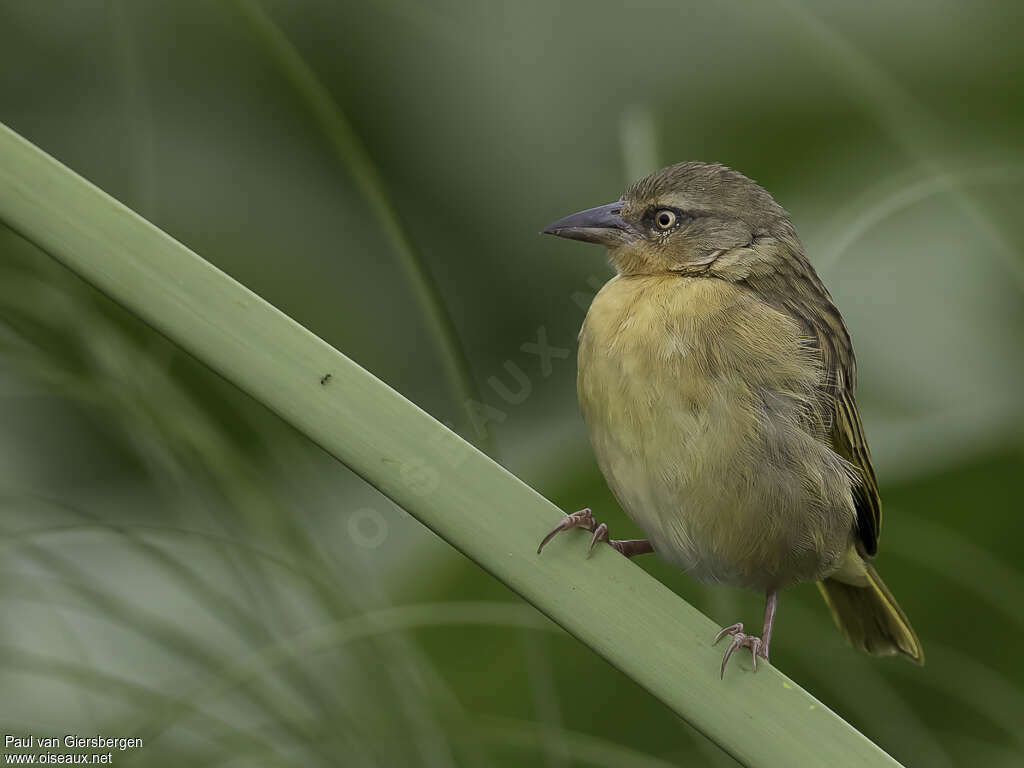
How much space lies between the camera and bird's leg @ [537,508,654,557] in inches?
51.1

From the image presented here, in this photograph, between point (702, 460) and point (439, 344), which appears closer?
point (439, 344)

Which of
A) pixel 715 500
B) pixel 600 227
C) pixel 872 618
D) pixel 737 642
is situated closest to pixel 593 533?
pixel 737 642

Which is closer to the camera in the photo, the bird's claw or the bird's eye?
the bird's claw

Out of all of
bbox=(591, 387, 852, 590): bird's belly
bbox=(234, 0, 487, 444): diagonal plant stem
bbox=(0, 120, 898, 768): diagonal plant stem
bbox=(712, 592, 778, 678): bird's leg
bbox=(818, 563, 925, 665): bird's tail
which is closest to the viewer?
bbox=(0, 120, 898, 768): diagonal plant stem

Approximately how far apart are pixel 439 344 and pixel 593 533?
0.35 meters

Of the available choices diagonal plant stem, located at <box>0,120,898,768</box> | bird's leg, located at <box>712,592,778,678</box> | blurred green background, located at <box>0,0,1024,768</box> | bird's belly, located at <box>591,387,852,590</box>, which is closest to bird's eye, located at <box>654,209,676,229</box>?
blurred green background, located at <box>0,0,1024,768</box>

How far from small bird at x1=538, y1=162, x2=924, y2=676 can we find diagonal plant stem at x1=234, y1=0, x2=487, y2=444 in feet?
A: 0.92

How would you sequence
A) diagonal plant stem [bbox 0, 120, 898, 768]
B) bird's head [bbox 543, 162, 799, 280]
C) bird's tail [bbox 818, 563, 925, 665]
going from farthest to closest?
1. bird's tail [bbox 818, 563, 925, 665]
2. bird's head [bbox 543, 162, 799, 280]
3. diagonal plant stem [bbox 0, 120, 898, 768]

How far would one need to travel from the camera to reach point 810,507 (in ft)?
6.73

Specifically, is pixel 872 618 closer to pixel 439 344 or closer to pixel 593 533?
pixel 593 533

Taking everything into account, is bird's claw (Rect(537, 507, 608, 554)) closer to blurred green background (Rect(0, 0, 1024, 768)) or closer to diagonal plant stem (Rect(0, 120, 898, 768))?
diagonal plant stem (Rect(0, 120, 898, 768))

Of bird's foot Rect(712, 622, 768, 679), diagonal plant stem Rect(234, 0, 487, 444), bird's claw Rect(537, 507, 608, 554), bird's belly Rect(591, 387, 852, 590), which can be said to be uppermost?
diagonal plant stem Rect(234, 0, 487, 444)

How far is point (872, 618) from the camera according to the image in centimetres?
236

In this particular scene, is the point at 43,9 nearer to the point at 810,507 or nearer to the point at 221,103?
the point at 221,103
